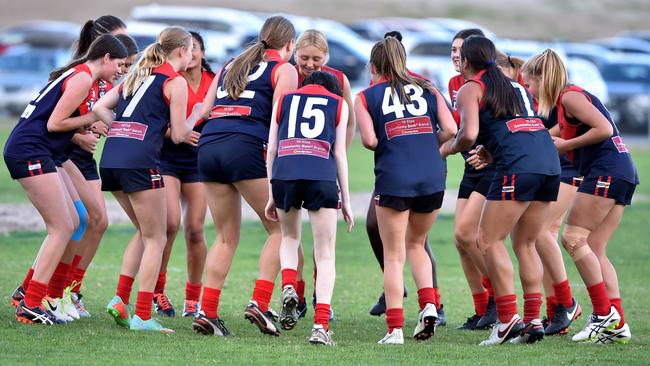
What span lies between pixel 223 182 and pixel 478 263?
2.22 meters

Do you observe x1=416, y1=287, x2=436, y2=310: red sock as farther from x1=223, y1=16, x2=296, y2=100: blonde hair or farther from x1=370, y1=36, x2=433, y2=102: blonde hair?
x1=223, y1=16, x2=296, y2=100: blonde hair

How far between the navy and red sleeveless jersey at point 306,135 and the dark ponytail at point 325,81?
3.5 inches

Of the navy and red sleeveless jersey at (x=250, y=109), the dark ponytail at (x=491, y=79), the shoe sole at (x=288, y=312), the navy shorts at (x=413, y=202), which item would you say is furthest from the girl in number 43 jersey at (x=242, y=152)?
the dark ponytail at (x=491, y=79)

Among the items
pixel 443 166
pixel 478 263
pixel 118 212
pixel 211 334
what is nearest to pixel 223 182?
pixel 211 334

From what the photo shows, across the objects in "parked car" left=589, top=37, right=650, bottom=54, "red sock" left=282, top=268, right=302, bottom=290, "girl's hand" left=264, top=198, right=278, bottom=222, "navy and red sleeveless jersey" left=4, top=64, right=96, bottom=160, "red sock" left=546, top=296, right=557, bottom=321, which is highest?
"parked car" left=589, top=37, right=650, bottom=54

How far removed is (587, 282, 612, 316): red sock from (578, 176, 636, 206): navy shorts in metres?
0.63

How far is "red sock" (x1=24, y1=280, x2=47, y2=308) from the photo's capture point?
7.76m

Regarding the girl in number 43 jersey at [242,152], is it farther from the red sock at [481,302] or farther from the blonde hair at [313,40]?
the red sock at [481,302]

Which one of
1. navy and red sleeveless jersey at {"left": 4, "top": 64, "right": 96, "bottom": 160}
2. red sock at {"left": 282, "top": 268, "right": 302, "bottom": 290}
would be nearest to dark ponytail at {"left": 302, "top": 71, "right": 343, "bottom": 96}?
red sock at {"left": 282, "top": 268, "right": 302, "bottom": 290}

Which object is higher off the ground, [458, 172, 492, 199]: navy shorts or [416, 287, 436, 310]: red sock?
[458, 172, 492, 199]: navy shorts

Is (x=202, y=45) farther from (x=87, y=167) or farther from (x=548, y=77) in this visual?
(x=548, y=77)

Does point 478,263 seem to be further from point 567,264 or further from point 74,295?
point 567,264

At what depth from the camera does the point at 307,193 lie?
7207 mm

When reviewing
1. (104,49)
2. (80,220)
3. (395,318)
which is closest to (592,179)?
(395,318)
